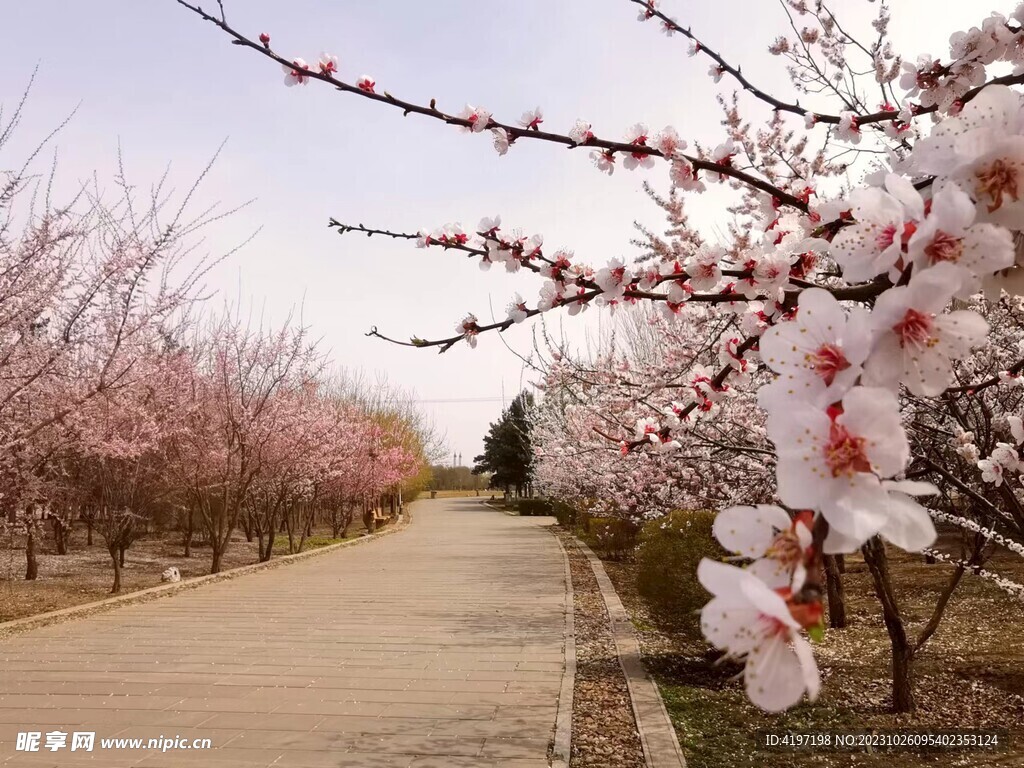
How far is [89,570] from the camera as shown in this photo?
36.2ft

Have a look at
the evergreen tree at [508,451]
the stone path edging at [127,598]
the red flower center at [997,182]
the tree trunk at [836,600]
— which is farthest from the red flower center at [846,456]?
the evergreen tree at [508,451]

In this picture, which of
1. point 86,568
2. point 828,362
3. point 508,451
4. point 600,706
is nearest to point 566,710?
point 600,706

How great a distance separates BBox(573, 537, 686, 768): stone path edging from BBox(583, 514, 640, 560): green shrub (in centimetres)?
538

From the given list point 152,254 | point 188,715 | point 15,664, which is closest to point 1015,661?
point 188,715

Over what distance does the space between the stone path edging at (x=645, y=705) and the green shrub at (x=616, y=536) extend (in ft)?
17.7

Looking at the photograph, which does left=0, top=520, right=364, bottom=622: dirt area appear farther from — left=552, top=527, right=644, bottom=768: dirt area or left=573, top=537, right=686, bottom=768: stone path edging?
left=573, top=537, right=686, bottom=768: stone path edging

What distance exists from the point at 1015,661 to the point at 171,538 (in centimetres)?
1677

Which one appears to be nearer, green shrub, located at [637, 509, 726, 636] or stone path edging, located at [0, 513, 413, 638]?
green shrub, located at [637, 509, 726, 636]

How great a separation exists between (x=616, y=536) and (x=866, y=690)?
7.94 metres

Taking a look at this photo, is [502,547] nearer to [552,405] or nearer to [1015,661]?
[552,405]

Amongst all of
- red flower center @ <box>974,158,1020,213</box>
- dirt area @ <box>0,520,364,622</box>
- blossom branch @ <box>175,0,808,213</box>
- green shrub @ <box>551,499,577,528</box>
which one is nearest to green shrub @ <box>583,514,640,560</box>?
dirt area @ <box>0,520,364,622</box>

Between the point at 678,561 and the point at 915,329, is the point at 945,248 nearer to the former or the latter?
the point at 915,329

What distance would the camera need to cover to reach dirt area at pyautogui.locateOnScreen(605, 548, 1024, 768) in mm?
3688

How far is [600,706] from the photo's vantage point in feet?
14.2
